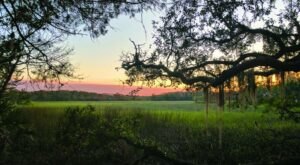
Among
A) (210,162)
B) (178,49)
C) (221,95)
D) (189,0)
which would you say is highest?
(189,0)

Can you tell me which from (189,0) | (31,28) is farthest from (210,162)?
(31,28)

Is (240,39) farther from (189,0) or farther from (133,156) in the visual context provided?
(133,156)

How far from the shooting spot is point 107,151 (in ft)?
40.1

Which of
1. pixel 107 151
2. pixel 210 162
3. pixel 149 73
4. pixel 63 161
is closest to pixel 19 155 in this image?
pixel 63 161

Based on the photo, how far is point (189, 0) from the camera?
28.9 ft

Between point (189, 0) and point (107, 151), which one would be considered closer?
point (189, 0)

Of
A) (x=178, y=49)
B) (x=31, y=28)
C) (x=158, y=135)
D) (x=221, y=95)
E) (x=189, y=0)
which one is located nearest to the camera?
(x=31, y=28)

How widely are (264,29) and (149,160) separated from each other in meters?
4.50

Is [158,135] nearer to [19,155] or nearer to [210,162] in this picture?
[210,162]

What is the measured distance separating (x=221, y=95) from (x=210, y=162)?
6.75 ft

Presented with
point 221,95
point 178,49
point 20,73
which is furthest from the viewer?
point 221,95

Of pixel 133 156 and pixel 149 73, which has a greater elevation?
pixel 149 73

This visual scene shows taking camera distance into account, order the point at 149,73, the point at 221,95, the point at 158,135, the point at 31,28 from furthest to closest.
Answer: the point at 158,135 → the point at 221,95 → the point at 149,73 → the point at 31,28

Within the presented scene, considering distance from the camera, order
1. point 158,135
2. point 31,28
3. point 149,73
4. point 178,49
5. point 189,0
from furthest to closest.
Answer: point 158,135
point 149,73
point 178,49
point 189,0
point 31,28
